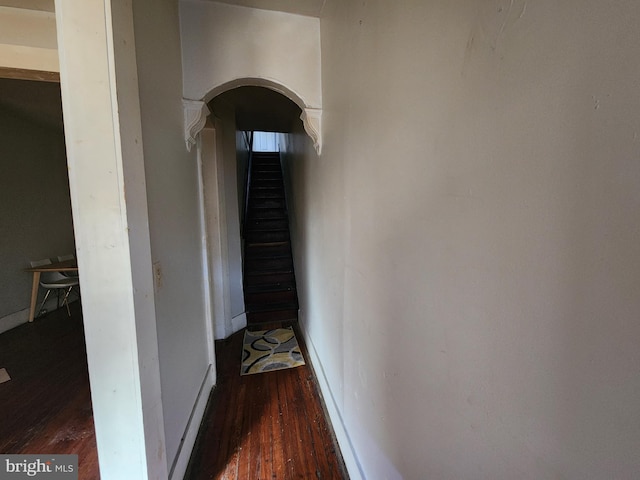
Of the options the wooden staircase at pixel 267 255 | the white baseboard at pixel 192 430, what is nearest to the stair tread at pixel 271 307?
the wooden staircase at pixel 267 255

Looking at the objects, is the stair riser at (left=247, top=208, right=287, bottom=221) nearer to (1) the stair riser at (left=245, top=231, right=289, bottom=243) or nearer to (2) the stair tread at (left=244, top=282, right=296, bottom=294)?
(1) the stair riser at (left=245, top=231, right=289, bottom=243)

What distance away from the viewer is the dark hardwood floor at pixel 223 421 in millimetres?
1394

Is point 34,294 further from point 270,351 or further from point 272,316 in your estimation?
point 270,351

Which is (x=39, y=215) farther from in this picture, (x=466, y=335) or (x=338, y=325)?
(x=466, y=335)

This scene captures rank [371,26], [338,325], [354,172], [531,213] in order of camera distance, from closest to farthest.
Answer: [531,213] → [371,26] → [354,172] → [338,325]

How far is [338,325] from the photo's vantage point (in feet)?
4.81

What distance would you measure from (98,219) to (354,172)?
3.12 feet

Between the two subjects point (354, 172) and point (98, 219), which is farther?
point (354, 172)

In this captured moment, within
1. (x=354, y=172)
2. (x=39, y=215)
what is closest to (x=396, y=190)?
(x=354, y=172)

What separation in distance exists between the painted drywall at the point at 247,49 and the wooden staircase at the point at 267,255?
2393mm

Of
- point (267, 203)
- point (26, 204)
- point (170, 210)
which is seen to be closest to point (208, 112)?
point (170, 210)

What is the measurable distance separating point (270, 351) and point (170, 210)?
1.75m

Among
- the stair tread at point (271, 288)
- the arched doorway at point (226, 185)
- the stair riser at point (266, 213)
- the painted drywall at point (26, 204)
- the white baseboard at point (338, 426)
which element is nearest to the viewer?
the white baseboard at point (338, 426)

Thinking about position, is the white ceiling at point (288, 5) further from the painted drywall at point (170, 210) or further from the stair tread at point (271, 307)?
the stair tread at point (271, 307)
